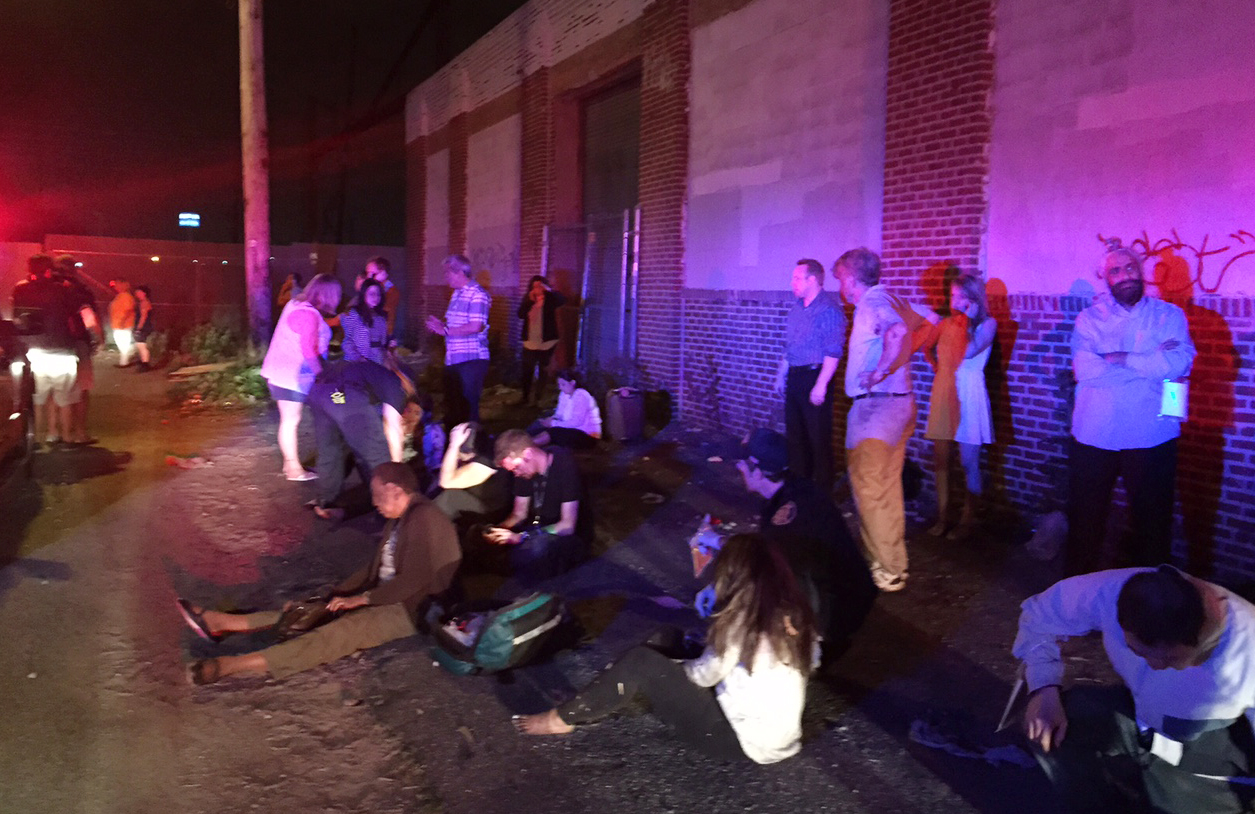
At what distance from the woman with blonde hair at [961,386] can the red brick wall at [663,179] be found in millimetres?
5279

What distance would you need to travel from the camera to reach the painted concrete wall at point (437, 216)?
72.5 feet

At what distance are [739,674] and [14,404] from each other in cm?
678

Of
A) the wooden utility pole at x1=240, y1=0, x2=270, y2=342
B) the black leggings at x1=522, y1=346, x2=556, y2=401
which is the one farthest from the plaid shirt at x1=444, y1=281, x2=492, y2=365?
the wooden utility pole at x1=240, y1=0, x2=270, y2=342

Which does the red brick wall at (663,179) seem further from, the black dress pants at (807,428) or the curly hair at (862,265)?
the curly hair at (862,265)

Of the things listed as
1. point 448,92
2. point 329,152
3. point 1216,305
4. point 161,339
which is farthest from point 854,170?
point 329,152

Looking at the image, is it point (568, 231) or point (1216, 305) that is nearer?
point (1216, 305)

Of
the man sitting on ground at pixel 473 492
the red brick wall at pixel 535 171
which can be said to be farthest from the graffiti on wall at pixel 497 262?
the man sitting on ground at pixel 473 492

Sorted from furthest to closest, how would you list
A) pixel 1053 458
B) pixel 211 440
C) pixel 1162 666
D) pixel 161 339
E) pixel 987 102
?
pixel 161 339
pixel 211 440
pixel 987 102
pixel 1053 458
pixel 1162 666

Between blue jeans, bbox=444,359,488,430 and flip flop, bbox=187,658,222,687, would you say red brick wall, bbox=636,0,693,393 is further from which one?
flip flop, bbox=187,658,222,687

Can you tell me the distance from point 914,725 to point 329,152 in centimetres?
3802

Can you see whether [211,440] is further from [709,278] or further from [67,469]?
[709,278]

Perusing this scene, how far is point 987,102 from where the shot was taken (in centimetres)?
741

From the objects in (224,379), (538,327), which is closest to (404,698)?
(538,327)

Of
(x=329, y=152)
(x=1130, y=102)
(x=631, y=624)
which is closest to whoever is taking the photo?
(x=631, y=624)
